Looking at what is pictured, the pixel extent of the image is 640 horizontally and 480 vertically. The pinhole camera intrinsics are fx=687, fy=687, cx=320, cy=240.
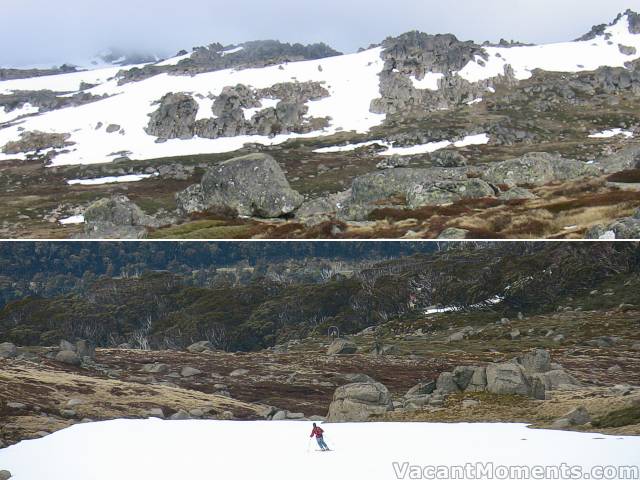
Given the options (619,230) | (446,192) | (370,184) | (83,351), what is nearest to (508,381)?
(619,230)

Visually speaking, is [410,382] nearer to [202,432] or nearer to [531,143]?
[202,432]

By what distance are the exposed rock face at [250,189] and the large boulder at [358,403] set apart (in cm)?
2305

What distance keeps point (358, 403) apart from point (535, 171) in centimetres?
3121

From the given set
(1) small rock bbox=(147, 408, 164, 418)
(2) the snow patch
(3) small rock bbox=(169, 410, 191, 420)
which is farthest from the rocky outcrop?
(2) the snow patch

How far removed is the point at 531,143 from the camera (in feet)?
586

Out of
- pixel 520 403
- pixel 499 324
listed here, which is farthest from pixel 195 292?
pixel 520 403

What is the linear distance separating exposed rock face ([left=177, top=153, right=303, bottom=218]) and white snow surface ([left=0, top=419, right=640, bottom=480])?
28.5m

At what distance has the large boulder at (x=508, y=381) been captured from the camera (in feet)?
121

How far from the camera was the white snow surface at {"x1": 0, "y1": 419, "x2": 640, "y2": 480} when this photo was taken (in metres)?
22.9

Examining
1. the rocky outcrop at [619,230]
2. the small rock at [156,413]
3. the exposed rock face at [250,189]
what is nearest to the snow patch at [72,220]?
the exposed rock face at [250,189]

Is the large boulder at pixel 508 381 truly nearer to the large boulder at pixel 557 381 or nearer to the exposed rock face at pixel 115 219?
the large boulder at pixel 557 381

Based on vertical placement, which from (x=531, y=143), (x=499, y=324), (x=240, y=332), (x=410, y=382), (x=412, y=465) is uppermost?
(x=531, y=143)

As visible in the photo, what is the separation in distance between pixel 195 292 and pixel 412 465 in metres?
164

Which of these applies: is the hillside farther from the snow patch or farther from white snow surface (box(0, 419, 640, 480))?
A: white snow surface (box(0, 419, 640, 480))
